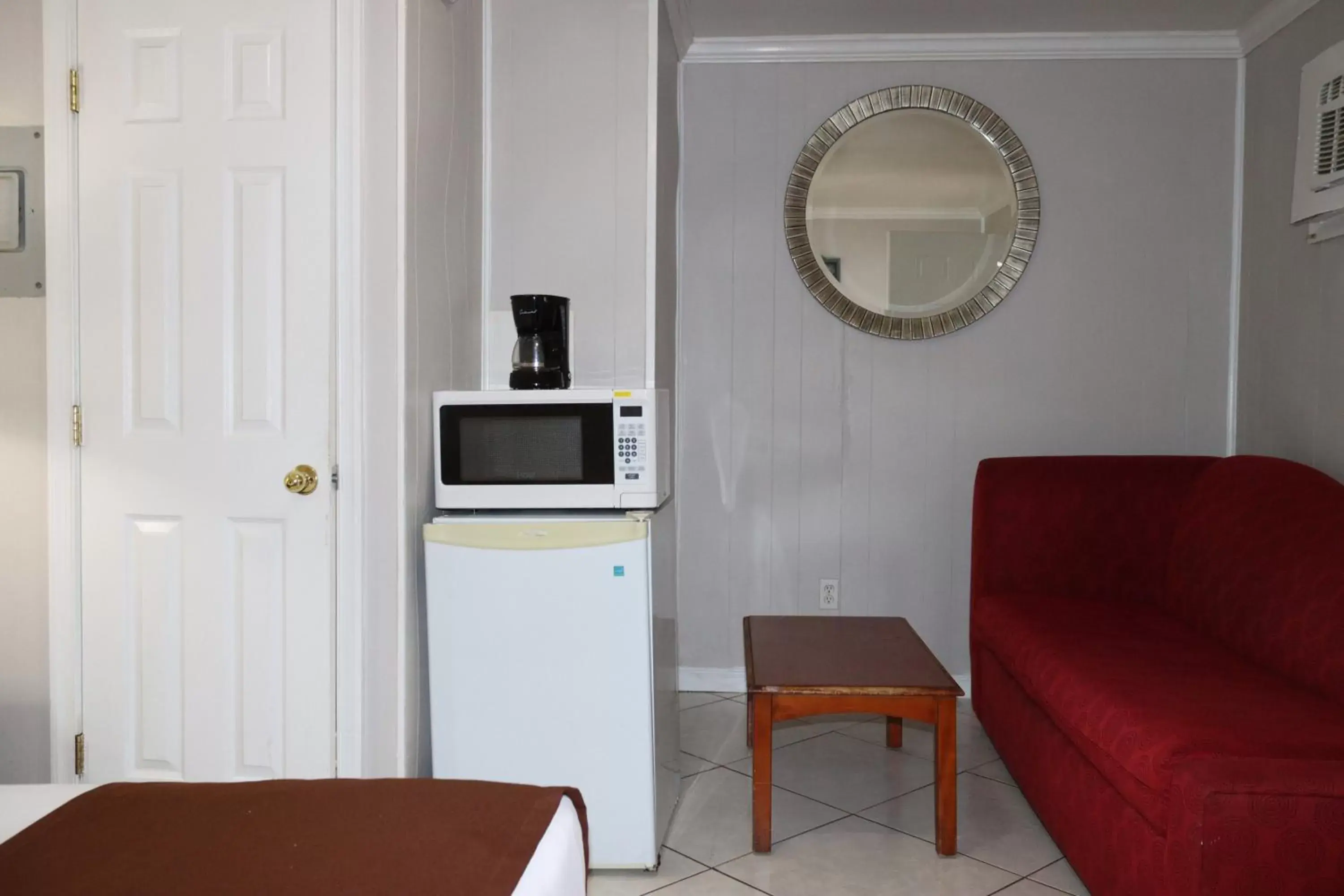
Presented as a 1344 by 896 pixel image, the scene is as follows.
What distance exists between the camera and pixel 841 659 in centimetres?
254

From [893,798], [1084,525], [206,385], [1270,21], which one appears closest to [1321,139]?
[1270,21]

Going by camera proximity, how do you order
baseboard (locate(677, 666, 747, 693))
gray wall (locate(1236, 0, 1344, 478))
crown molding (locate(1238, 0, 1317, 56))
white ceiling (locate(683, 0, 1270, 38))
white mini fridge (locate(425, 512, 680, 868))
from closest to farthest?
white mini fridge (locate(425, 512, 680, 868)), gray wall (locate(1236, 0, 1344, 478)), crown molding (locate(1238, 0, 1317, 56)), white ceiling (locate(683, 0, 1270, 38)), baseboard (locate(677, 666, 747, 693))

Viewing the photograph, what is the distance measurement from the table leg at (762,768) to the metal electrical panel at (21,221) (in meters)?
1.87

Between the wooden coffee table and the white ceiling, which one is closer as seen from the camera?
the wooden coffee table

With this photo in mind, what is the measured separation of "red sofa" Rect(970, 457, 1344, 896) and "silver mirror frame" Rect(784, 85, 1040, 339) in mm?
597

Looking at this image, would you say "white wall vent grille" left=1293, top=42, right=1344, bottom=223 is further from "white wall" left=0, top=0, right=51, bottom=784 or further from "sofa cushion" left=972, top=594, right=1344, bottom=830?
"white wall" left=0, top=0, right=51, bottom=784

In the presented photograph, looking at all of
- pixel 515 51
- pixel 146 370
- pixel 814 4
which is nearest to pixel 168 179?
pixel 146 370

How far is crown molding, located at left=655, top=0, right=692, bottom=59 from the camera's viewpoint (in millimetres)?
3108

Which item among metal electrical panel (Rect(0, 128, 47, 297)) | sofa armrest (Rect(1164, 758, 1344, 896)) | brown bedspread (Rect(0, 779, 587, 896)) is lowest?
sofa armrest (Rect(1164, 758, 1344, 896))

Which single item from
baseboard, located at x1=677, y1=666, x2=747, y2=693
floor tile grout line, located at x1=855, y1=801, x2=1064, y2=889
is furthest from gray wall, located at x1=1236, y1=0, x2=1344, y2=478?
baseboard, located at x1=677, y1=666, x2=747, y2=693

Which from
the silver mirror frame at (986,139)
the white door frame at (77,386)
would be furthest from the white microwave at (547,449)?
the silver mirror frame at (986,139)

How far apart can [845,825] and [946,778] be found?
1.18ft

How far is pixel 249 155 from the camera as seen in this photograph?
215 cm

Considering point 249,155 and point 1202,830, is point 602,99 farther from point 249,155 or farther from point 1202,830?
point 1202,830
